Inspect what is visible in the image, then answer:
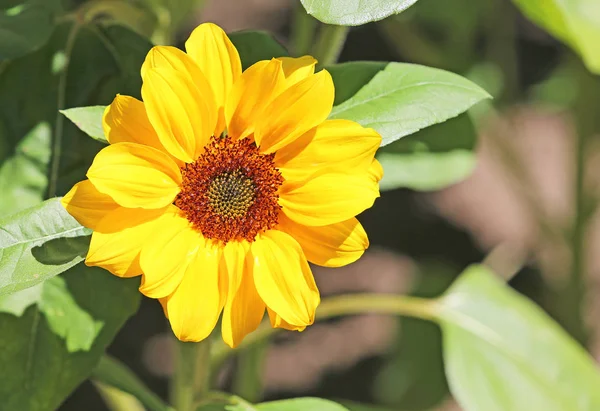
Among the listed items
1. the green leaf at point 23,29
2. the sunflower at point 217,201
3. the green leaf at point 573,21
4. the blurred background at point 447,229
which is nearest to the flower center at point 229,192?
the sunflower at point 217,201

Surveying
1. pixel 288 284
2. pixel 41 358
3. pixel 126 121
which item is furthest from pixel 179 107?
pixel 41 358

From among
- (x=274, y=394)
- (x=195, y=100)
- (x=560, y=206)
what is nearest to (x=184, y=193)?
(x=195, y=100)

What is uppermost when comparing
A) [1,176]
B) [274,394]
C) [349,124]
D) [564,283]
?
[349,124]

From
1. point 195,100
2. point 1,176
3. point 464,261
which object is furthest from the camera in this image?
point 464,261

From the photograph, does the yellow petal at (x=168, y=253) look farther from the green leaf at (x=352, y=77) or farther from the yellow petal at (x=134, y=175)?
the green leaf at (x=352, y=77)

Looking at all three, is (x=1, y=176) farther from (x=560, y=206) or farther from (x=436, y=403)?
(x=560, y=206)

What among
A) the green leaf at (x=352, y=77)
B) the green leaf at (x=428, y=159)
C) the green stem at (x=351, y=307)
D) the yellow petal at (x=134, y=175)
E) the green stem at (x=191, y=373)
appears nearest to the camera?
the yellow petal at (x=134, y=175)
